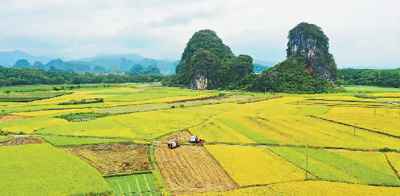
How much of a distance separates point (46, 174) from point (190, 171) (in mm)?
6579

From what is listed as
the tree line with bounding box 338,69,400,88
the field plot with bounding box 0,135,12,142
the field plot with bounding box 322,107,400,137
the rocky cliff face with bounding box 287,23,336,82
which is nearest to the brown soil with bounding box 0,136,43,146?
the field plot with bounding box 0,135,12,142

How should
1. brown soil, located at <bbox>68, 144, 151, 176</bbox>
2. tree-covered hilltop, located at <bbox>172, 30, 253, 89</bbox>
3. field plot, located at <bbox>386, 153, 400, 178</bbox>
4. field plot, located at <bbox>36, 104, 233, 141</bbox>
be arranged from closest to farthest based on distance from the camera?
field plot, located at <bbox>386, 153, 400, 178</bbox> → brown soil, located at <bbox>68, 144, 151, 176</bbox> → field plot, located at <bbox>36, 104, 233, 141</bbox> → tree-covered hilltop, located at <bbox>172, 30, 253, 89</bbox>

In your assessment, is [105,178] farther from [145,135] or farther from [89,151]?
[145,135]

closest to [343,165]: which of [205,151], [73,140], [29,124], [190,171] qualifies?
[190,171]

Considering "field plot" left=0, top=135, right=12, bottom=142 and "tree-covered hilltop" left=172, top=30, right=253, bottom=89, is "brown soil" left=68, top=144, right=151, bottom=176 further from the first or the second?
"tree-covered hilltop" left=172, top=30, right=253, bottom=89

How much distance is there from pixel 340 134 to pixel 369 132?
231 centimetres

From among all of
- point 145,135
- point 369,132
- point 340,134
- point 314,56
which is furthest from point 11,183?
point 314,56

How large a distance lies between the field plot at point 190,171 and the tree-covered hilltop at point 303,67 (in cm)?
4671

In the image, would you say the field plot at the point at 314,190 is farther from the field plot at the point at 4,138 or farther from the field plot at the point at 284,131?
the field plot at the point at 4,138

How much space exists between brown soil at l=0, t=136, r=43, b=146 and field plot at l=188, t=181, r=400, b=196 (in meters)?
15.6

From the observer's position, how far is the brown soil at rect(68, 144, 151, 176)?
856 inches

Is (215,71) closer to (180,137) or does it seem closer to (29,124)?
(29,124)

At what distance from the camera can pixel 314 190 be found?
56.7 ft

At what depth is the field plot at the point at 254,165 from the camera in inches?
755
